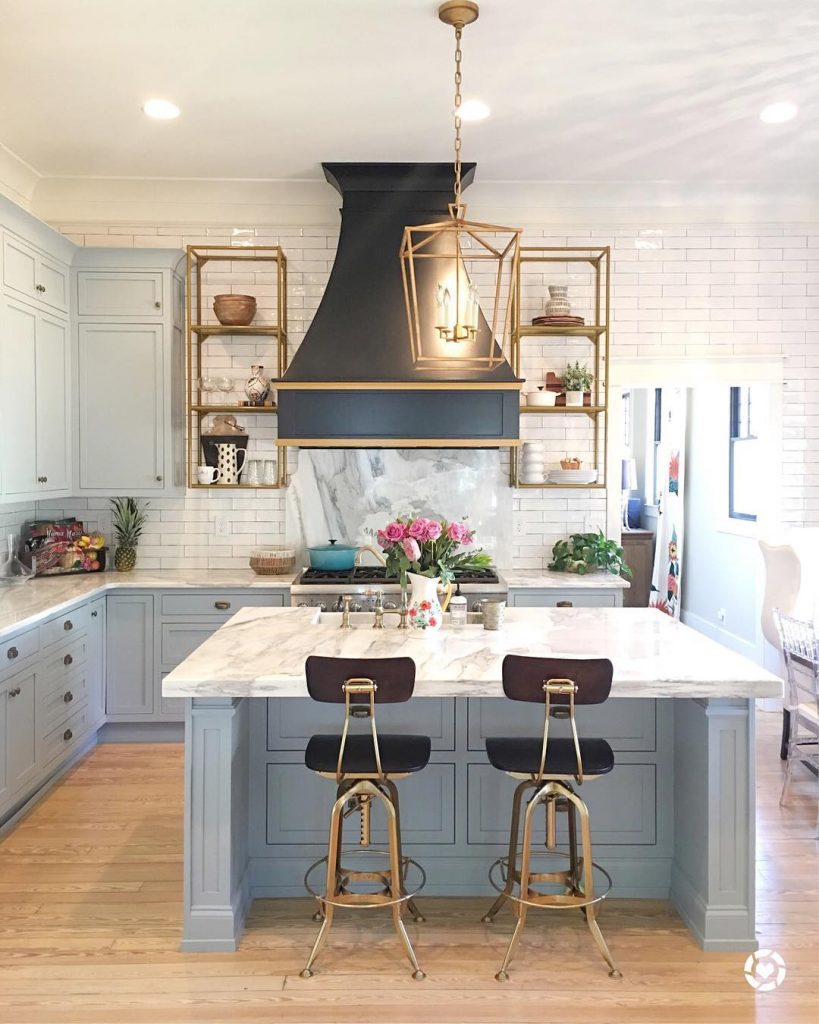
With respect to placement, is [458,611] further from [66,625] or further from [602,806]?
[66,625]

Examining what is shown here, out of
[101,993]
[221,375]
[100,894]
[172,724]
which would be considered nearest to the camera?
[101,993]

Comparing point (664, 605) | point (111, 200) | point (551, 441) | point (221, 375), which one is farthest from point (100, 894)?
point (664, 605)

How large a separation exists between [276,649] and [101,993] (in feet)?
3.71

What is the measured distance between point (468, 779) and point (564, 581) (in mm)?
2031

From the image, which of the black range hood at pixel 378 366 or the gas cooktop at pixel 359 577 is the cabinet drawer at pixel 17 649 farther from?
the black range hood at pixel 378 366

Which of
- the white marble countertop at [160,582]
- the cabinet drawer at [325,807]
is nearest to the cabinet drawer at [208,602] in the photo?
the white marble countertop at [160,582]

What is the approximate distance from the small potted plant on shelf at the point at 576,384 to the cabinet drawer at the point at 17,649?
319 cm

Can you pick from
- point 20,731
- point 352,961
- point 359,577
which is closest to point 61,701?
point 20,731

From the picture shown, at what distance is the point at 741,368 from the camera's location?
17.9ft

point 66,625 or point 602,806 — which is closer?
point 602,806

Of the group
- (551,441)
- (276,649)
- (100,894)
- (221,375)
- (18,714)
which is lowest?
(100,894)

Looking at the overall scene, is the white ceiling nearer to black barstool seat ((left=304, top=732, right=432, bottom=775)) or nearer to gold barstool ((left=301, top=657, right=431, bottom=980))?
gold barstool ((left=301, top=657, right=431, bottom=980))

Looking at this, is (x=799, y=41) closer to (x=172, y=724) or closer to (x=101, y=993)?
(x=101, y=993)

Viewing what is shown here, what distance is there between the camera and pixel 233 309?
5.17 m
